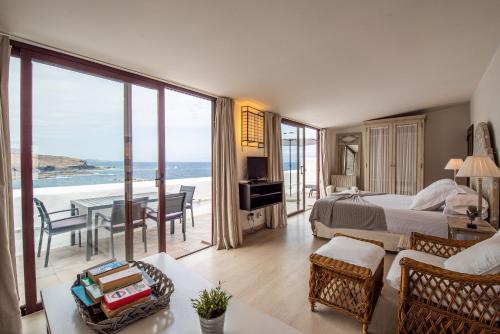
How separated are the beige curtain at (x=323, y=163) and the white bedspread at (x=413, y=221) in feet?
9.44

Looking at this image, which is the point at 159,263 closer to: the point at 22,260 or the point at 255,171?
the point at 22,260

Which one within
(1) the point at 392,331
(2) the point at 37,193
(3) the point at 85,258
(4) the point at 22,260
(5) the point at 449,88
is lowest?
(1) the point at 392,331

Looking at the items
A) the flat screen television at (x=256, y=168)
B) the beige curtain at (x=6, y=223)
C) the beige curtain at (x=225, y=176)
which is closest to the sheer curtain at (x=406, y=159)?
the flat screen television at (x=256, y=168)

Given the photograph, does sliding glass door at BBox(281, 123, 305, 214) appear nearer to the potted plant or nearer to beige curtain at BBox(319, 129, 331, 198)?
beige curtain at BBox(319, 129, 331, 198)

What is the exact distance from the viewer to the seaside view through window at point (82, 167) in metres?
1.99

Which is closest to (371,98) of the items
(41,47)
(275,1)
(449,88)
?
(449,88)

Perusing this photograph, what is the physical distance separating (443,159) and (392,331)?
469 cm

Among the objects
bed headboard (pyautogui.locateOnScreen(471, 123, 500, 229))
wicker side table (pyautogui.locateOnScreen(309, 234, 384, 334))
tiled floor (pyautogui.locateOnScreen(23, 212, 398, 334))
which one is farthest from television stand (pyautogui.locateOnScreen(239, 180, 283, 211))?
bed headboard (pyautogui.locateOnScreen(471, 123, 500, 229))

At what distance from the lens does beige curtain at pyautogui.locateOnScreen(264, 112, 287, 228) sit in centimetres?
432

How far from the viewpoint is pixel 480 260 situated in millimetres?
1361

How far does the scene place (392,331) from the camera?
5.77 ft

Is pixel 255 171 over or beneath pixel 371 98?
beneath

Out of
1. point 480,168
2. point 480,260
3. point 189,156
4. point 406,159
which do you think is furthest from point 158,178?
point 406,159

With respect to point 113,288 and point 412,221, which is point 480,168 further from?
point 113,288
